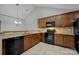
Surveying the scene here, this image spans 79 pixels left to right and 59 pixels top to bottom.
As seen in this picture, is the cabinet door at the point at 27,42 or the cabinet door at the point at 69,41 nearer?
the cabinet door at the point at 69,41

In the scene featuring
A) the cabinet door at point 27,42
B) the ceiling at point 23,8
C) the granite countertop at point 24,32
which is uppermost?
the ceiling at point 23,8

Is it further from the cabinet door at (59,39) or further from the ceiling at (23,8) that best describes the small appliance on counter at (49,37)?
the ceiling at (23,8)

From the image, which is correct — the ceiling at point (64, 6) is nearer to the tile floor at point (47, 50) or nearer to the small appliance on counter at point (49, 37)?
the small appliance on counter at point (49, 37)

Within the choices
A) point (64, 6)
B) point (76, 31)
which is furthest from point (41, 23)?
point (76, 31)

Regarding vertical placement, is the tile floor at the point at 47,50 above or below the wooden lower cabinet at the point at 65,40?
below

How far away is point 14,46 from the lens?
2482mm

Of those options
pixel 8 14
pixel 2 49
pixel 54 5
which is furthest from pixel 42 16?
pixel 2 49

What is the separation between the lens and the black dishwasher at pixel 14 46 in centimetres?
243

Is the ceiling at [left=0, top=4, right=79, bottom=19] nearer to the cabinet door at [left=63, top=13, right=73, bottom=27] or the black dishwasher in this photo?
the cabinet door at [left=63, top=13, right=73, bottom=27]

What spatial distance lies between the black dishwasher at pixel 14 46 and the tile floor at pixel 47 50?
153 mm

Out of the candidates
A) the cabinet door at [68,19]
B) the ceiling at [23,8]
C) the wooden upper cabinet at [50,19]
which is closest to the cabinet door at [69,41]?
the cabinet door at [68,19]

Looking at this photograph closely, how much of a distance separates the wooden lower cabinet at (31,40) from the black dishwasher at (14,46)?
0.09 meters

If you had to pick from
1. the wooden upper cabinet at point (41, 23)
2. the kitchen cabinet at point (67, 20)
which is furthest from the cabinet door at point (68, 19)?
the wooden upper cabinet at point (41, 23)
